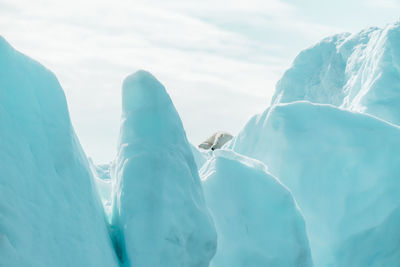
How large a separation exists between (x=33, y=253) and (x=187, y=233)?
1.88m

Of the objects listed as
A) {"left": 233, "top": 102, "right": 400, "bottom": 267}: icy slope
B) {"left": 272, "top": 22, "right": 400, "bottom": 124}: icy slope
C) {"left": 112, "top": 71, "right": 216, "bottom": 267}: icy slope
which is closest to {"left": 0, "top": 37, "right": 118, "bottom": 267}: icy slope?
{"left": 112, "top": 71, "right": 216, "bottom": 267}: icy slope

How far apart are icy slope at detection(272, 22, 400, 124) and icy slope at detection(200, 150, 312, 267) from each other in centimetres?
665

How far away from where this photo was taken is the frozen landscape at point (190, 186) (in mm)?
4777

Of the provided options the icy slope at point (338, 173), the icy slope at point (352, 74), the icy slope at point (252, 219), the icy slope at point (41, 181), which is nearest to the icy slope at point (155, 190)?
the icy slope at point (41, 181)

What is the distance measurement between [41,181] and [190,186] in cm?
188

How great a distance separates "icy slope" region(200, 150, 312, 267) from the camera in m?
7.83

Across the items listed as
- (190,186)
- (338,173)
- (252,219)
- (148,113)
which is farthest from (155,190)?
(338,173)

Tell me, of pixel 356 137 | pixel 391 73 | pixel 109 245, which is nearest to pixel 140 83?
pixel 109 245

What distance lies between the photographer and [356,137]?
10.2 metres

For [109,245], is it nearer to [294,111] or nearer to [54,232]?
[54,232]

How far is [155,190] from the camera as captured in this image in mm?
5789

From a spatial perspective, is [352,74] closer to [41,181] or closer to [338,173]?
[338,173]

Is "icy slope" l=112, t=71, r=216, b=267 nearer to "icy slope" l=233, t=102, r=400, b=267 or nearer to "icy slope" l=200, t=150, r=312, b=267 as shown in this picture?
"icy slope" l=200, t=150, r=312, b=267

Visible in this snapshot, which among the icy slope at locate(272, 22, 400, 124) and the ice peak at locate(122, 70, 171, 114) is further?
the icy slope at locate(272, 22, 400, 124)
